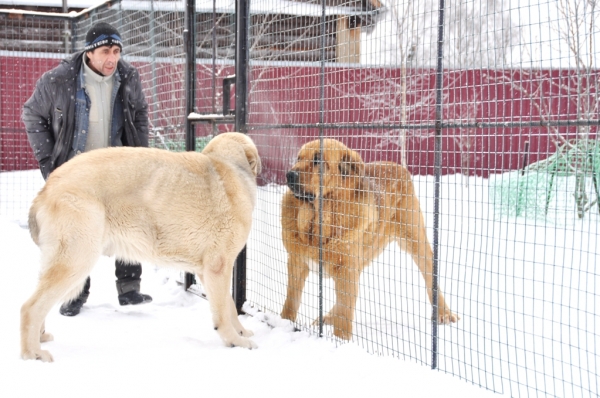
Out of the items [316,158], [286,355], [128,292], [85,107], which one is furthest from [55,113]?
[286,355]

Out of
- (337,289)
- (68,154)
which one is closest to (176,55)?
(68,154)

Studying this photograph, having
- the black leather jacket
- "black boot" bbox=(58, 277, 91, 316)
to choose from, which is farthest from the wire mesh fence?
"black boot" bbox=(58, 277, 91, 316)

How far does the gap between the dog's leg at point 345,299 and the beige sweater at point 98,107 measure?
7.75 ft

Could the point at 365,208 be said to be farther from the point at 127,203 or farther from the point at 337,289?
the point at 127,203

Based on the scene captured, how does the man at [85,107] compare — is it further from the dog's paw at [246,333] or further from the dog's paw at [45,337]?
the dog's paw at [246,333]

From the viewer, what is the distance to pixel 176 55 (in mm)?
6059

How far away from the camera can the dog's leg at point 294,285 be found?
14.3ft

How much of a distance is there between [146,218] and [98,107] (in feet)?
5.33

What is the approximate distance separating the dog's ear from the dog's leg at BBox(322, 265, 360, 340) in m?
0.69

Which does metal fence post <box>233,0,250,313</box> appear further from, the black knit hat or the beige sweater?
the beige sweater

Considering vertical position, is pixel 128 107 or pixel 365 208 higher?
pixel 128 107

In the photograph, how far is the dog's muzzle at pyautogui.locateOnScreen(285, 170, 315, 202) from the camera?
13.2 feet

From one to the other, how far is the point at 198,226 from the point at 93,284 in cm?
242

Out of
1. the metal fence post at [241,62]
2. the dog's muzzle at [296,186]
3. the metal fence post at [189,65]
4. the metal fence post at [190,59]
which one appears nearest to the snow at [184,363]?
the dog's muzzle at [296,186]
